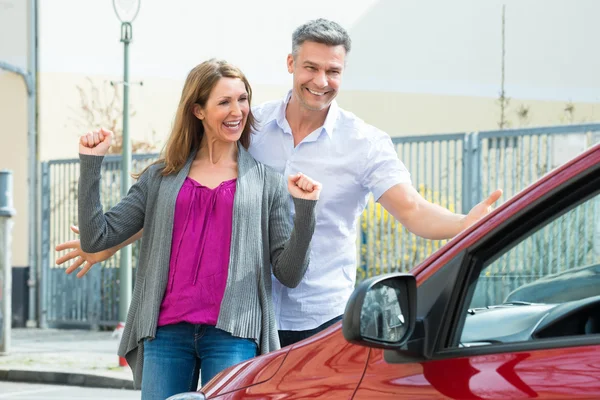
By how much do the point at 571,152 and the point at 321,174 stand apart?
8760 mm

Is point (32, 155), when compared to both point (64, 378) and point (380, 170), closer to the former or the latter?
point (64, 378)

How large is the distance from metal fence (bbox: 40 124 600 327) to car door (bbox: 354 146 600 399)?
9.29 metres

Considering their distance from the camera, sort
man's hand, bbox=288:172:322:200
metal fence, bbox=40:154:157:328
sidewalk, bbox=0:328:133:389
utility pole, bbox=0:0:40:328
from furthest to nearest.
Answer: utility pole, bbox=0:0:40:328 → metal fence, bbox=40:154:157:328 → sidewalk, bbox=0:328:133:389 → man's hand, bbox=288:172:322:200

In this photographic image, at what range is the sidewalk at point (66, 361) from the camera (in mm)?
10703

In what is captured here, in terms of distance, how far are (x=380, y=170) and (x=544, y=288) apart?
1.56 meters

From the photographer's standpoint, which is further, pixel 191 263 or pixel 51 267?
pixel 51 267

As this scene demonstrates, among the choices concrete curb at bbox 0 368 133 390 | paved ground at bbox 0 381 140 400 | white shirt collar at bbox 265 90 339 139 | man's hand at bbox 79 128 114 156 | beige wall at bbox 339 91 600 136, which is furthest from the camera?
beige wall at bbox 339 91 600 136

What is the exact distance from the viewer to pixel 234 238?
351 centimetres

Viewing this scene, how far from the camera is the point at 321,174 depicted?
3832 millimetres

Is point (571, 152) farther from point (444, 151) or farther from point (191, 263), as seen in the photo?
point (191, 263)

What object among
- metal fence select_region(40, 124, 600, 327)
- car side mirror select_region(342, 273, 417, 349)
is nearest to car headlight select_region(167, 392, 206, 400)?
car side mirror select_region(342, 273, 417, 349)

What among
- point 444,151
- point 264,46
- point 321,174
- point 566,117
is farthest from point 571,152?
point 321,174

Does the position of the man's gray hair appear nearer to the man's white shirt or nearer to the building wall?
the man's white shirt

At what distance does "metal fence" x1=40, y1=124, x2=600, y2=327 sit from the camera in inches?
475
